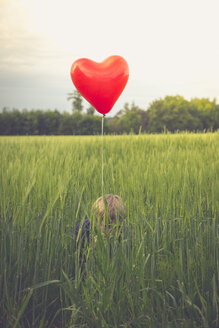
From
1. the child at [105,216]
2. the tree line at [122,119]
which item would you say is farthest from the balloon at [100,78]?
the tree line at [122,119]

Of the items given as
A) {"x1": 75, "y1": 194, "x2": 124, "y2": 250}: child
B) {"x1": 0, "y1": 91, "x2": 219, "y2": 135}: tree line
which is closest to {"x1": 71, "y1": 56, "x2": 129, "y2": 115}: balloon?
{"x1": 75, "y1": 194, "x2": 124, "y2": 250}: child

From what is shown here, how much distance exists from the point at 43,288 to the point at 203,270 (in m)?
0.66

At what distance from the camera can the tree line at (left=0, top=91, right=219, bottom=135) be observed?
26359 mm

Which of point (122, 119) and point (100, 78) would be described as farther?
point (122, 119)

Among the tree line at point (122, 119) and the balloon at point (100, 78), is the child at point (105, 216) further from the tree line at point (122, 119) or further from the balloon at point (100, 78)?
the tree line at point (122, 119)

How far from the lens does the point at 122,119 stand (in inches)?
1236

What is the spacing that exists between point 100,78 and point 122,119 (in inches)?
1163

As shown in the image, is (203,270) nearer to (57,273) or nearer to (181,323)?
(181,323)

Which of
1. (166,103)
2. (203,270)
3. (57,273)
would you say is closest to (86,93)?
(57,273)

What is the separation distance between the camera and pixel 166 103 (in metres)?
35.8

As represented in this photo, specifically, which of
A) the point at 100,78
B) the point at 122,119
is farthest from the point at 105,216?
the point at 122,119

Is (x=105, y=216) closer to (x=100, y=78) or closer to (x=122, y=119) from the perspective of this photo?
(x=100, y=78)

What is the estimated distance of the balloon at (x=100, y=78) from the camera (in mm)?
2176

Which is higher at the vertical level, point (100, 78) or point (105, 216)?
point (100, 78)
